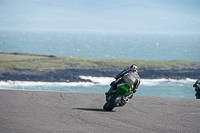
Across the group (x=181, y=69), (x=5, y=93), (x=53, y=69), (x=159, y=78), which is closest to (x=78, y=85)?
(x=53, y=69)

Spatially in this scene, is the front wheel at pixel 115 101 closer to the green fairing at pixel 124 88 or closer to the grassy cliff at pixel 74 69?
the green fairing at pixel 124 88

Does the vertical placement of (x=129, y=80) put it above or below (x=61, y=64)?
below

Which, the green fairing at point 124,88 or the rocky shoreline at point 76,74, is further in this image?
the rocky shoreline at point 76,74

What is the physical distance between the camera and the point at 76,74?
67.6 meters

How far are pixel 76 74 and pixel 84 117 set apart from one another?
185 ft

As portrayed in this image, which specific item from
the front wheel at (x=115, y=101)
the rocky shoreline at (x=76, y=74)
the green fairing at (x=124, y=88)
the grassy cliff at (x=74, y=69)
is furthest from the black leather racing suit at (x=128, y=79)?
the grassy cliff at (x=74, y=69)

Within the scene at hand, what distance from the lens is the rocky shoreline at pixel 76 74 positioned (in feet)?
209

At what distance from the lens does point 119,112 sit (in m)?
12.7

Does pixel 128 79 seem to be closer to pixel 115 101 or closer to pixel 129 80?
pixel 129 80

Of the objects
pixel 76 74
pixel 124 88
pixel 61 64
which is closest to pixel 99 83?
pixel 76 74

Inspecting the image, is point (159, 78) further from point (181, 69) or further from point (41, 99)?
point (41, 99)

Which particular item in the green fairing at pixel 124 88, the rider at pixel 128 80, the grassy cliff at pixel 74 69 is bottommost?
the green fairing at pixel 124 88

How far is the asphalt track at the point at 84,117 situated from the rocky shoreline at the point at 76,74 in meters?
48.0

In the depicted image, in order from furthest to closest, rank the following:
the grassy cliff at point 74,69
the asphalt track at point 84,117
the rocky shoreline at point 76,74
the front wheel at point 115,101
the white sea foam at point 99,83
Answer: the grassy cliff at point 74,69 → the rocky shoreline at point 76,74 → the white sea foam at point 99,83 → the front wheel at point 115,101 → the asphalt track at point 84,117
